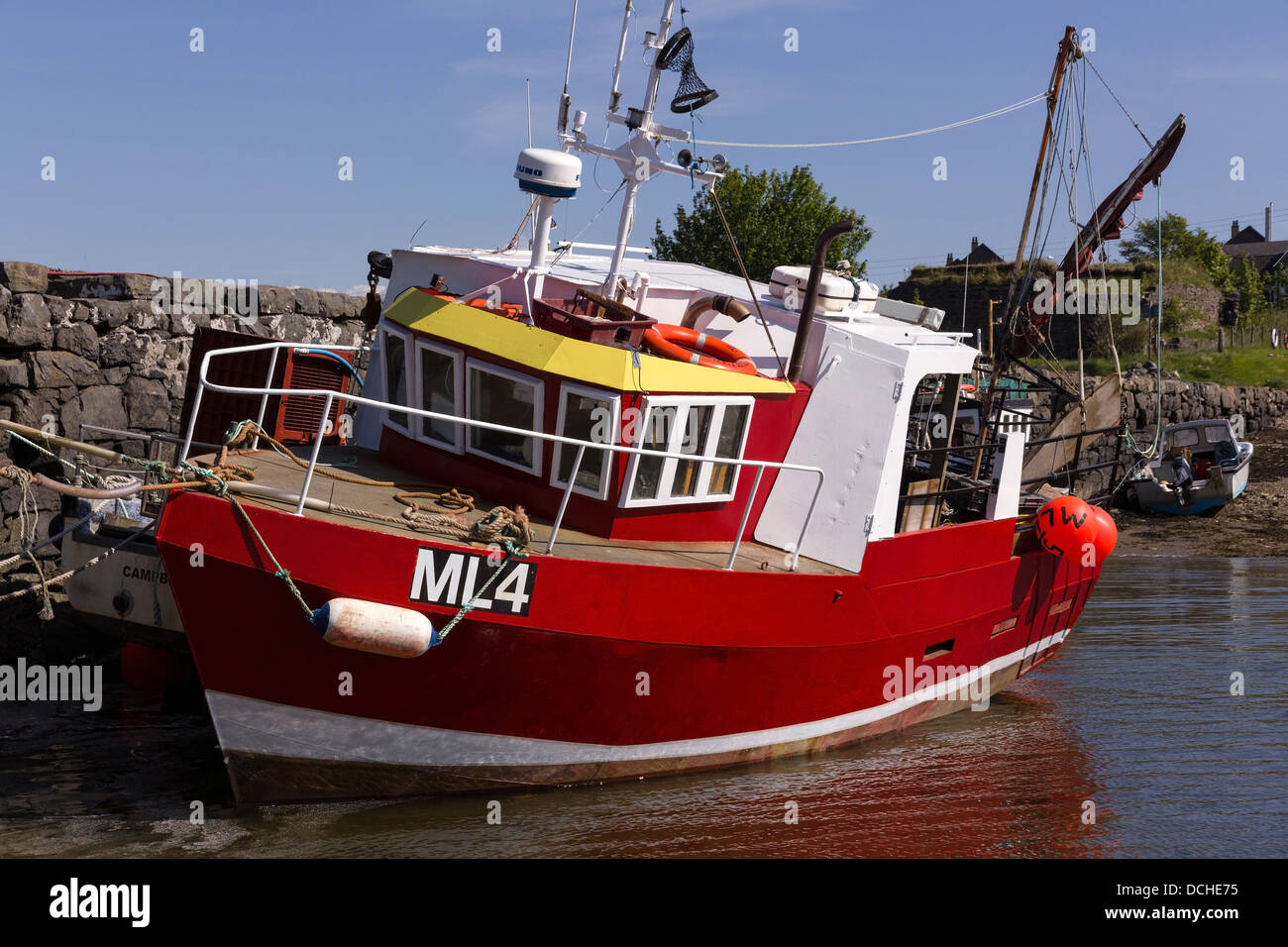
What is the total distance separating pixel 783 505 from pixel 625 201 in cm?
330

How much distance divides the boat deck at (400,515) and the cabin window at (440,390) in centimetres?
42

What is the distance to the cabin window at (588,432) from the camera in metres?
9.12

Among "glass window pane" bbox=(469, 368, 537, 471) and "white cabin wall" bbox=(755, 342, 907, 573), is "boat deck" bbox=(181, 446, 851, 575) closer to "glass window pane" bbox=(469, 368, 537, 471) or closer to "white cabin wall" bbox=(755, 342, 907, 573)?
"white cabin wall" bbox=(755, 342, 907, 573)

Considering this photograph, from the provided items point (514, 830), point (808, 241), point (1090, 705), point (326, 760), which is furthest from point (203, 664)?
point (808, 241)

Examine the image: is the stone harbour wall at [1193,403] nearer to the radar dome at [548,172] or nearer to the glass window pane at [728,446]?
the glass window pane at [728,446]

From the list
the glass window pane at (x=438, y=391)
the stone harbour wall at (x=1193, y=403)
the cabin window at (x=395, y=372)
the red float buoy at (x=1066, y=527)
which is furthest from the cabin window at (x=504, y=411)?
the stone harbour wall at (x=1193, y=403)

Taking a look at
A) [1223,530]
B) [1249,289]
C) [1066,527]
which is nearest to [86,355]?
[1066,527]

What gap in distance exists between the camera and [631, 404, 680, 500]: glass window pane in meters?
9.32

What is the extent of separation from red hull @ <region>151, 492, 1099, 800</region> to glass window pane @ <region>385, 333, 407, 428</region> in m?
2.68

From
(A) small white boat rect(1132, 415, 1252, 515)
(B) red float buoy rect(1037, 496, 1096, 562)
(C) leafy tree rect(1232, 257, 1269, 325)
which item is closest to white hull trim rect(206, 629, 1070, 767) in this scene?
(B) red float buoy rect(1037, 496, 1096, 562)

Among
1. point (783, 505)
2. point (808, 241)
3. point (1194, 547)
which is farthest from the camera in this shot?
point (808, 241)

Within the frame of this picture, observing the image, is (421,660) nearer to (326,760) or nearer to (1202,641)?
(326,760)

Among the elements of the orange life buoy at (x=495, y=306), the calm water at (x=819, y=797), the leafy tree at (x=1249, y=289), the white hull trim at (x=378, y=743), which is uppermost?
the leafy tree at (x=1249, y=289)

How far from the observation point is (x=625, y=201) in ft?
36.6
